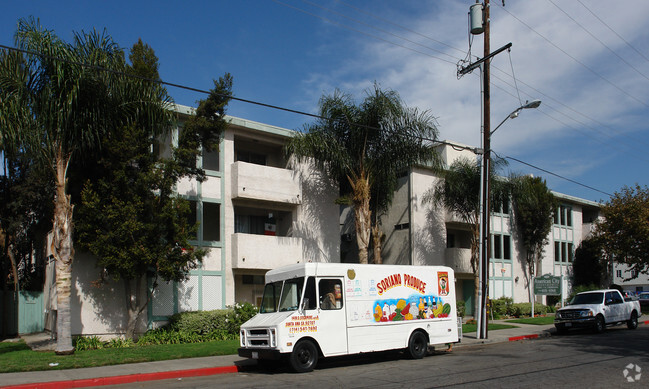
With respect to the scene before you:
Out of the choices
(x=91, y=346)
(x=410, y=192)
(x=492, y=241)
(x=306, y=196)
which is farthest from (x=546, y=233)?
(x=91, y=346)

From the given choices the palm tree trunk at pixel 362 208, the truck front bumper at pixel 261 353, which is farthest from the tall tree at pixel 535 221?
the truck front bumper at pixel 261 353

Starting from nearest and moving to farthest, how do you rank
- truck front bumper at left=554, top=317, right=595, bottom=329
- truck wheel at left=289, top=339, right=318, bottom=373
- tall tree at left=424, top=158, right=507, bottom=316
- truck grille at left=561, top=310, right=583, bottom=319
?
truck wheel at left=289, top=339, right=318, bottom=373
truck front bumper at left=554, top=317, right=595, bottom=329
truck grille at left=561, top=310, right=583, bottom=319
tall tree at left=424, top=158, right=507, bottom=316

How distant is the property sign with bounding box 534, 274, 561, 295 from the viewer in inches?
1090

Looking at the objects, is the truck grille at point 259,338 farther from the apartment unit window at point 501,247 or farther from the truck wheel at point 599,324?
the apartment unit window at point 501,247

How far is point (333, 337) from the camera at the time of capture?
1363 centimetres

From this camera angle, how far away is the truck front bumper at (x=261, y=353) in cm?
1284

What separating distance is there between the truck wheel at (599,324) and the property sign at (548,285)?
5.31 metres

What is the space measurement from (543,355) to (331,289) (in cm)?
635

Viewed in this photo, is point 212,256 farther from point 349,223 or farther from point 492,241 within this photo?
point 492,241

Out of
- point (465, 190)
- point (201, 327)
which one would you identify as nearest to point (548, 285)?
point (465, 190)

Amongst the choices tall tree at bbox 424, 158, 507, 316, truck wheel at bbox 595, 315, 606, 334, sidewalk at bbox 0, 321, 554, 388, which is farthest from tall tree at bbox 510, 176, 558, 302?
sidewalk at bbox 0, 321, 554, 388

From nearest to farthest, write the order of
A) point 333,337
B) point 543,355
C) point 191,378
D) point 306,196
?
point 191,378
point 333,337
point 543,355
point 306,196

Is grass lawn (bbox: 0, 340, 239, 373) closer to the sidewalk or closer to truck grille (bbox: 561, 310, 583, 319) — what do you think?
the sidewalk

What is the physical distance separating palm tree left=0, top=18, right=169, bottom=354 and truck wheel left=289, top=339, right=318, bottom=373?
6.78 metres
